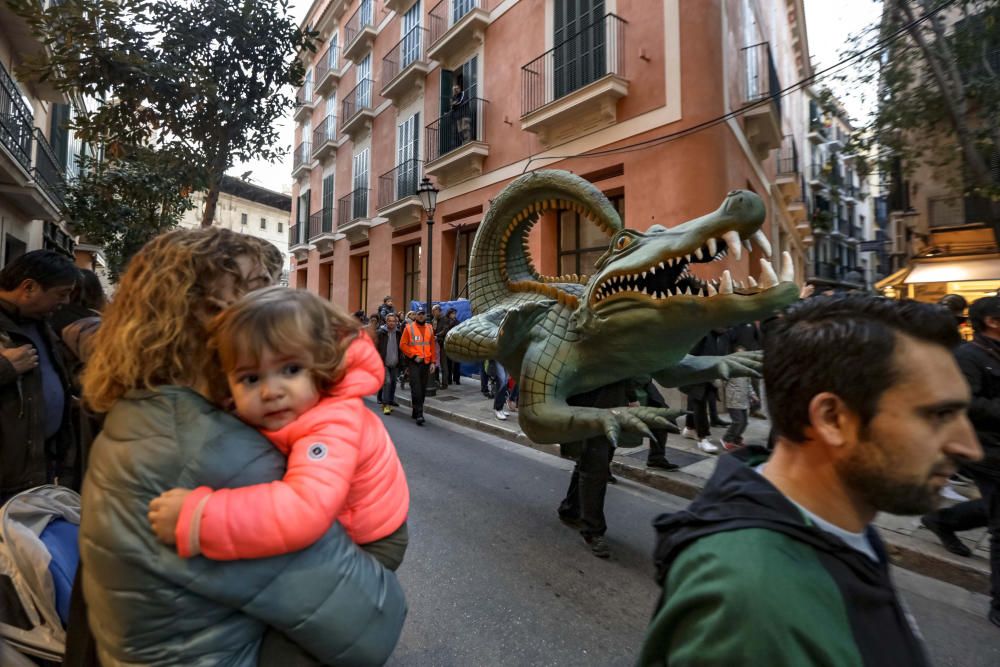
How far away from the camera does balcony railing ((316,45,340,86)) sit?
2012 cm

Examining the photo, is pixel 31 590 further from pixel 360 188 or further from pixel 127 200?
pixel 360 188

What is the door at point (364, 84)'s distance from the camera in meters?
17.1

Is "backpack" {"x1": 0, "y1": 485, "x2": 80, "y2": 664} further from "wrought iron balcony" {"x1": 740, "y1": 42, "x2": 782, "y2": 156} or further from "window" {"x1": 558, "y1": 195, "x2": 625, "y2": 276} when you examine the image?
"wrought iron balcony" {"x1": 740, "y1": 42, "x2": 782, "y2": 156}

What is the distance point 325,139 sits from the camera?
66.3ft

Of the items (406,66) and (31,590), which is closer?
(31,590)

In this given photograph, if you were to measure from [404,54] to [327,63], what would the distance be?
328 inches

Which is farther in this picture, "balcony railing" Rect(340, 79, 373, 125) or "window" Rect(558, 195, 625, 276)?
"balcony railing" Rect(340, 79, 373, 125)

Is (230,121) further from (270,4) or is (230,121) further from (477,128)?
(477,128)

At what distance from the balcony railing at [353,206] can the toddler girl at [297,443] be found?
1620cm

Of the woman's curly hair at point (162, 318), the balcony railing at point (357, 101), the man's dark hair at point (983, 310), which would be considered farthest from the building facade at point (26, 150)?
the man's dark hair at point (983, 310)

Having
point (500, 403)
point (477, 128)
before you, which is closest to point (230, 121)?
point (500, 403)

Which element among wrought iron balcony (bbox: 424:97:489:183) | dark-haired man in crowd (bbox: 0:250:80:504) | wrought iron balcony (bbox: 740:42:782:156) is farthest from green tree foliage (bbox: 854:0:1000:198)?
dark-haired man in crowd (bbox: 0:250:80:504)

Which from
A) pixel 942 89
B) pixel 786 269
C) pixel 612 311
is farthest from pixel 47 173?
pixel 942 89

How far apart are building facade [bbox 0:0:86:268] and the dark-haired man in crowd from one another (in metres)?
5.49
